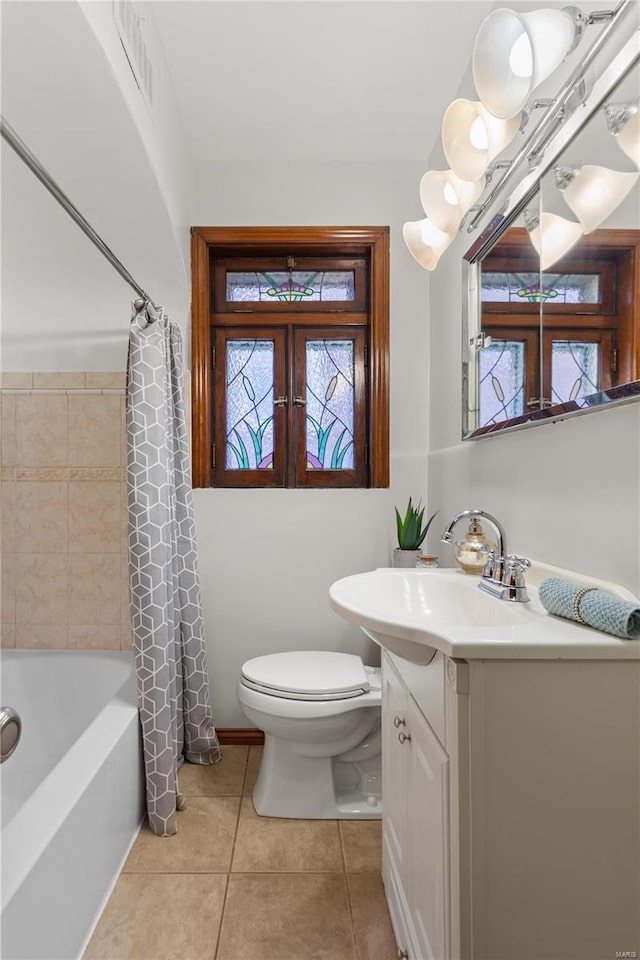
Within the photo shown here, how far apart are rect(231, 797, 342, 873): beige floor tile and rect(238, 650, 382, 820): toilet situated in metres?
0.04

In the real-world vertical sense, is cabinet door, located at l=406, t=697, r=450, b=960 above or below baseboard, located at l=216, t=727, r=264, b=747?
above

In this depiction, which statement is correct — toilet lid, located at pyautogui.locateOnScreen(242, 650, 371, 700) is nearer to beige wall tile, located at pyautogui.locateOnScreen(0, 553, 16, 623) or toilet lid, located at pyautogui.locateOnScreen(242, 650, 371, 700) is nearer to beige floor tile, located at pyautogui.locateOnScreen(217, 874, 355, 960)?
beige floor tile, located at pyautogui.locateOnScreen(217, 874, 355, 960)

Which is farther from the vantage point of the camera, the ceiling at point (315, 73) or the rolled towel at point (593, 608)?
the ceiling at point (315, 73)

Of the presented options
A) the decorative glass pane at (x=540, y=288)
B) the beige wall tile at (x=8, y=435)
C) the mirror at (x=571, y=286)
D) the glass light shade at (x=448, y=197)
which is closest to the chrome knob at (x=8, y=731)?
the mirror at (x=571, y=286)

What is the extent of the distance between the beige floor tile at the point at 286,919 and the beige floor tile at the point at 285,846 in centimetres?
4

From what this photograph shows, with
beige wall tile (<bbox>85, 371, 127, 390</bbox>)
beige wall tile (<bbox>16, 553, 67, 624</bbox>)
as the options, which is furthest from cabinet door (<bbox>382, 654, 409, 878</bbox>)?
beige wall tile (<bbox>85, 371, 127, 390</bbox>)

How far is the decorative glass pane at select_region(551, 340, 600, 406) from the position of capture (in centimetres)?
100

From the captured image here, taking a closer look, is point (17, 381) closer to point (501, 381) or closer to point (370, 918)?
point (501, 381)

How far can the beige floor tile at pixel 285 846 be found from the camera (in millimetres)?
1500

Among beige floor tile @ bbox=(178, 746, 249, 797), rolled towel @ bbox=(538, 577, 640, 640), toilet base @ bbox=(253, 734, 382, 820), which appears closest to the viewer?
rolled towel @ bbox=(538, 577, 640, 640)

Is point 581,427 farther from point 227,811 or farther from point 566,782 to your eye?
point 227,811

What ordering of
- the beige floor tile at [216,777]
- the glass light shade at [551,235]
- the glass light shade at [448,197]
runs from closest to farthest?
the glass light shade at [551,235] → the glass light shade at [448,197] → the beige floor tile at [216,777]

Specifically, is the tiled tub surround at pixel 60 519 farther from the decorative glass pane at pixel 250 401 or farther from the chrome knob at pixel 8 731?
the chrome knob at pixel 8 731

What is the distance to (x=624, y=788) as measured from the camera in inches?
30.0
